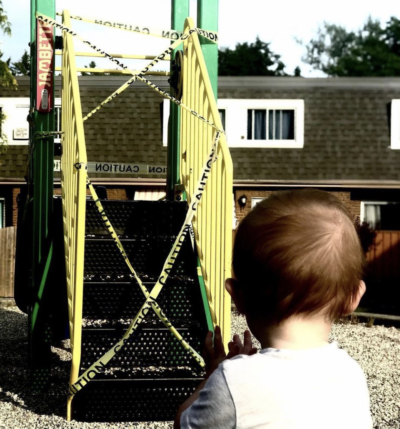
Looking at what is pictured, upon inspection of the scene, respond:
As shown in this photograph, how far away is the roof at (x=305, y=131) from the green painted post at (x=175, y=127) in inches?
479

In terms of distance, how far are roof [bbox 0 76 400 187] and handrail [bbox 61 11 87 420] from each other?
45.3ft

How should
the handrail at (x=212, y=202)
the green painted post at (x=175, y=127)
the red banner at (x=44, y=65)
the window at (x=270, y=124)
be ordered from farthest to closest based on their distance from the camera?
the window at (x=270, y=124), the green painted post at (x=175, y=127), the red banner at (x=44, y=65), the handrail at (x=212, y=202)

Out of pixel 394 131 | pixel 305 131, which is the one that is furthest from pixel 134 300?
pixel 394 131

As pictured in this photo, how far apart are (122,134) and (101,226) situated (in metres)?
14.6

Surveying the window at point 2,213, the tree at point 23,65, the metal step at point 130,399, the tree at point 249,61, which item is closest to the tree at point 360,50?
the tree at point 249,61

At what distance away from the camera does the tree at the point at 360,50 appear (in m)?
46.9

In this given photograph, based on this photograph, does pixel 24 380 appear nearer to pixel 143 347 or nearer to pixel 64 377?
pixel 64 377

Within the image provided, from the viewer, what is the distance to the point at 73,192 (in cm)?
473

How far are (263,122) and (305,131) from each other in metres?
1.31

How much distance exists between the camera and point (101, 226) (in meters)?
4.94

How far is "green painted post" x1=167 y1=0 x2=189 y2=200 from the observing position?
6.60m

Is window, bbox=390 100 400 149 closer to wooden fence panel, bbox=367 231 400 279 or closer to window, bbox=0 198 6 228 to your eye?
wooden fence panel, bbox=367 231 400 279

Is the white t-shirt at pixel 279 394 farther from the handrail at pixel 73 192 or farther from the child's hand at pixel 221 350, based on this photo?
the handrail at pixel 73 192

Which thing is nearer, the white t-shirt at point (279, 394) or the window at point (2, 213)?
the white t-shirt at point (279, 394)
